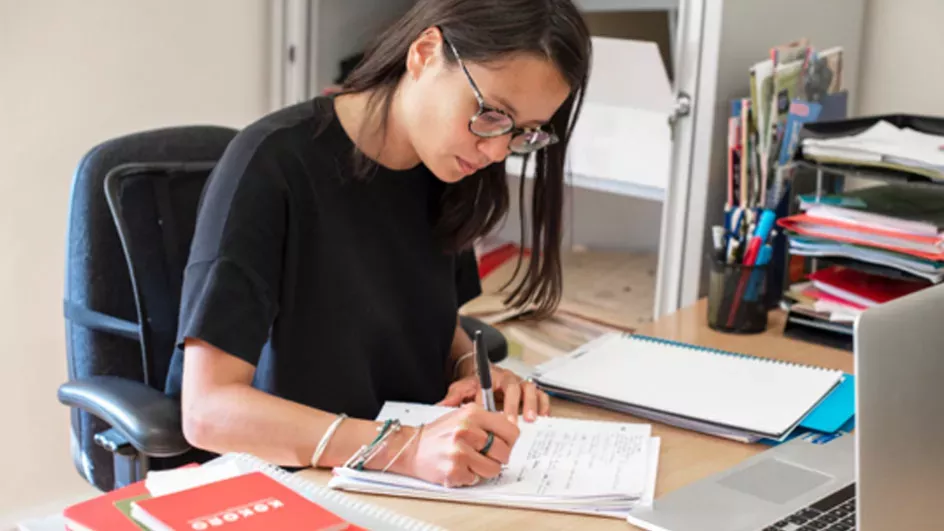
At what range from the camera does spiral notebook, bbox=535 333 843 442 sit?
1.24m

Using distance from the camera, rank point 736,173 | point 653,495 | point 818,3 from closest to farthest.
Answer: point 653,495 < point 736,173 < point 818,3

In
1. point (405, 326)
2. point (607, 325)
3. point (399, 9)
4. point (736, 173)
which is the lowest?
point (607, 325)

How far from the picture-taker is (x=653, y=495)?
1.06m

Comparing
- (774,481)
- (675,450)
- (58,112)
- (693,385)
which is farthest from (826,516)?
(58,112)

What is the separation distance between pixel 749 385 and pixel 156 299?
→ 0.78 meters

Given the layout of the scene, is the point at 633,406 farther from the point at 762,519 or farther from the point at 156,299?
the point at 156,299

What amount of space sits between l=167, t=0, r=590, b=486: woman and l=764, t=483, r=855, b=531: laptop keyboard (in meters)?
0.28

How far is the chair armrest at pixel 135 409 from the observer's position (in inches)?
47.3

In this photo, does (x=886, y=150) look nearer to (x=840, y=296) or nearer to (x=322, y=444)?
(x=840, y=296)

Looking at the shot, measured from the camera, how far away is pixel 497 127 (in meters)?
1.18

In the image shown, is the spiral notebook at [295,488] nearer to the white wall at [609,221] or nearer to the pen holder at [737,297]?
the pen holder at [737,297]

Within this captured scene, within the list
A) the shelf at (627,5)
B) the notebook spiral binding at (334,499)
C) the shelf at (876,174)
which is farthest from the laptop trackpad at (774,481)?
the shelf at (627,5)

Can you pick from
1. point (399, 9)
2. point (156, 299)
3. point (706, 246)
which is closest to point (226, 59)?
point (399, 9)

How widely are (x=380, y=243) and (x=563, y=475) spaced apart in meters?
0.43
